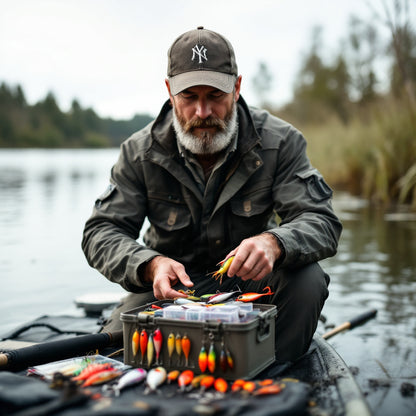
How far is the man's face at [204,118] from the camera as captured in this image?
2.89 m

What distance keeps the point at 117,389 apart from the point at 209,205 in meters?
1.37

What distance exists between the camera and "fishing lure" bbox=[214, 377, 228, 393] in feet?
6.23

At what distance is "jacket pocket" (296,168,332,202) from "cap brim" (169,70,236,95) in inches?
25.0

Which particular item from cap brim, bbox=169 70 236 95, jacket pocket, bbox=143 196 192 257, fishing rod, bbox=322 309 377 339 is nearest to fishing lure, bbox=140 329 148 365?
jacket pocket, bbox=143 196 192 257

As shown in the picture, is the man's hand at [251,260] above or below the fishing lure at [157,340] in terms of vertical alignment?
above

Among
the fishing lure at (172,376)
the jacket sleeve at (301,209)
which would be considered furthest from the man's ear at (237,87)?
the fishing lure at (172,376)

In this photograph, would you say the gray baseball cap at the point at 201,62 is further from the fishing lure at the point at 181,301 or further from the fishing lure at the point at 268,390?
the fishing lure at the point at 268,390

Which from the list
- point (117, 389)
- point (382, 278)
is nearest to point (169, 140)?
point (117, 389)

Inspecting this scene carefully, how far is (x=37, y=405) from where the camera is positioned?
177 centimetres

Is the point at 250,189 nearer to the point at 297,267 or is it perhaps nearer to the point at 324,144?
the point at 297,267

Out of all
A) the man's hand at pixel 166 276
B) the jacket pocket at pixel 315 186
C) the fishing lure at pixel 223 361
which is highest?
the jacket pocket at pixel 315 186

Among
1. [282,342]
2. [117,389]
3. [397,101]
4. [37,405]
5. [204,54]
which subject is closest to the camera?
[37,405]

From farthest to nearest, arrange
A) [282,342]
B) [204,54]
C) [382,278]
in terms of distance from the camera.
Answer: [382,278], [204,54], [282,342]

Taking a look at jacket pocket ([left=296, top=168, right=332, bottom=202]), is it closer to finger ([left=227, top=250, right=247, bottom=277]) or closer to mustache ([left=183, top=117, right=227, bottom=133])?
mustache ([left=183, top=117, right=227, bottom=133])
